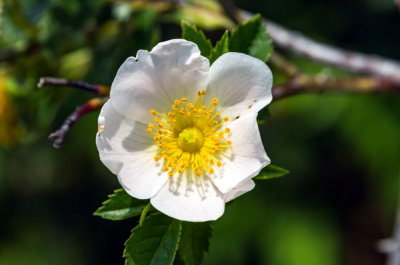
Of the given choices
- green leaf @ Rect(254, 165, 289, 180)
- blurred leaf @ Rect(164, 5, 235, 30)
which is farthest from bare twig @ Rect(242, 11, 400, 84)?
green leaf @ Rect(254, 165, 289, 180)

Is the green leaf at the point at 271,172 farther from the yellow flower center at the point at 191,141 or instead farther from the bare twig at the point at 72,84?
the bare twig at the point at 72,84

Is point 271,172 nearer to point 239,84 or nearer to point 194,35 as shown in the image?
point 239,84

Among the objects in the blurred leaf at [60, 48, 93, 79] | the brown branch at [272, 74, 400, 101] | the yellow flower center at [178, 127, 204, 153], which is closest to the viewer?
the yellow flower center at [178, 127, 204, 153]

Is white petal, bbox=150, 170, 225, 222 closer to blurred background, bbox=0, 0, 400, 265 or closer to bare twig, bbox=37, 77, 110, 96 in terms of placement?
bare twig, bbox=37, 77, 110, 96

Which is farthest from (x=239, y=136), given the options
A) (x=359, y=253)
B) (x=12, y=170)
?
(x=12, y=170)

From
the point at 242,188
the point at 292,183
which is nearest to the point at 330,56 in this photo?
the point at 242,188
